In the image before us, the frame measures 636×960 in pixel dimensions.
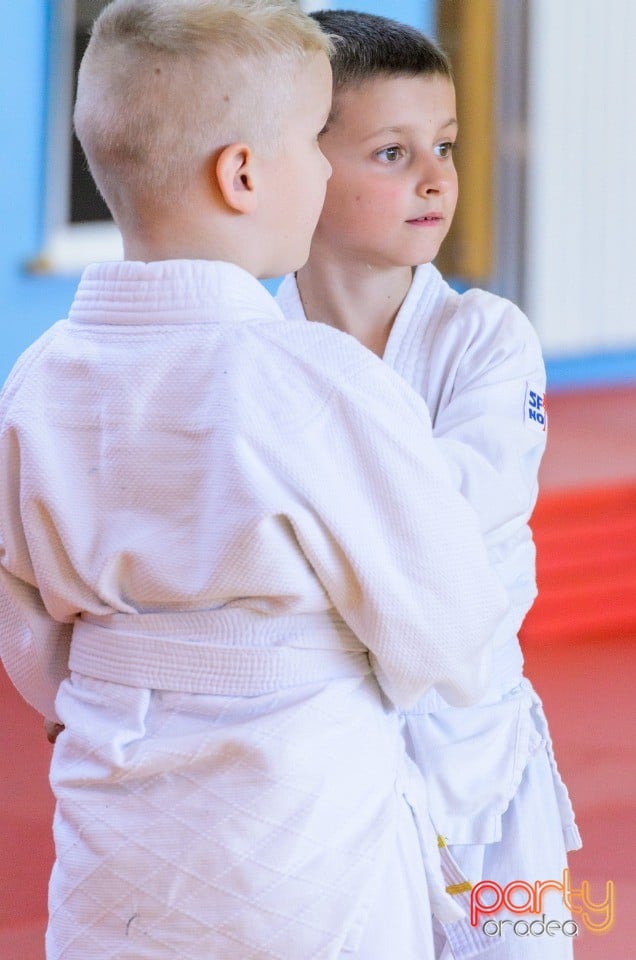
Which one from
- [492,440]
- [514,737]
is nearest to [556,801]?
[514,737]

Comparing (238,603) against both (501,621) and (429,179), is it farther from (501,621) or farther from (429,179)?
(429,179)

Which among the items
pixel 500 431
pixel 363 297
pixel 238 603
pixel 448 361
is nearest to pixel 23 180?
pixel 363 297

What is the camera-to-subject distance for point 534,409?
133 centimetres

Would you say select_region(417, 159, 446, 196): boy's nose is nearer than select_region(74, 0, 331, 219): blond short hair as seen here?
No

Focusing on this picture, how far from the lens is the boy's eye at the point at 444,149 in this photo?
1.42 m

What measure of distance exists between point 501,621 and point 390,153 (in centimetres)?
50

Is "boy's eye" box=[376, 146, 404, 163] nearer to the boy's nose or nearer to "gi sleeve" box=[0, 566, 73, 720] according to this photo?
the boy's nose

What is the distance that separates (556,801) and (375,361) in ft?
1.88

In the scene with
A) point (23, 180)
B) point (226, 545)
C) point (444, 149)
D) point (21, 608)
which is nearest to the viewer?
point (226, 545)

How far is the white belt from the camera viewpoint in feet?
3.36

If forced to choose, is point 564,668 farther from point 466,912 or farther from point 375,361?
point 375,361

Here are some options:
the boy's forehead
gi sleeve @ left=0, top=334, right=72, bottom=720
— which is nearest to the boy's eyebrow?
the boy's forehead

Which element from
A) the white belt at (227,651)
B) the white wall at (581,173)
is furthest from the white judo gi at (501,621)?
the white wall at (581,173)

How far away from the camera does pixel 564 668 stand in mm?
3459
